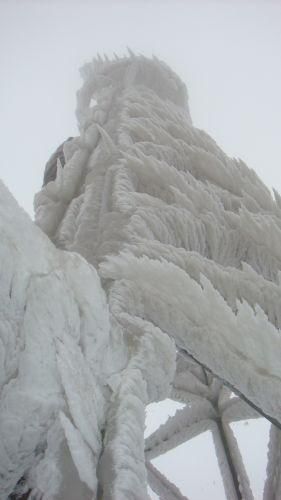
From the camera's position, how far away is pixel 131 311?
2.26m

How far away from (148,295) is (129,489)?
3.14ft

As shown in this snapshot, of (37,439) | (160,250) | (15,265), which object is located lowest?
(37,439)

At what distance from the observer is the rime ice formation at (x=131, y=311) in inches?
56.1

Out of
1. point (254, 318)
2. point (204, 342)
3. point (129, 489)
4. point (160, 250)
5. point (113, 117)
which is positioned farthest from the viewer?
point (113, 117)

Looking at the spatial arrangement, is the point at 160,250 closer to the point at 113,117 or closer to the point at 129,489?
the point at 129,489

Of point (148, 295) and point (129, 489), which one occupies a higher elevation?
point (148, 295)

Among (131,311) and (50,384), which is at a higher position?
(50,384)

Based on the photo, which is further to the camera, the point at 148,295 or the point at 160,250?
the point at 160,250

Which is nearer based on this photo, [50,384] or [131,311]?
[50,384]

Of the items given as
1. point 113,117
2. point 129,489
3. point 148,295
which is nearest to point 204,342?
point 148,295

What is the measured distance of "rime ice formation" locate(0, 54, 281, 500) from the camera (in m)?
1.43

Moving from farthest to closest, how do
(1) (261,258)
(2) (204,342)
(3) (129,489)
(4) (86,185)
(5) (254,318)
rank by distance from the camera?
1. (4) (86,185)
2. (1) (261,258)
3. (2) (204,342)
4. (5) (254,318)
5. (3) (129,489)

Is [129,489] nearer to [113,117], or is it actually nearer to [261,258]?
[261,258]

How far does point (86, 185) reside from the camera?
3332mm
